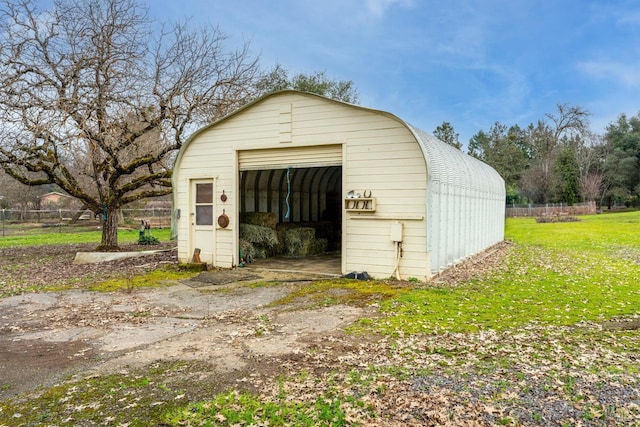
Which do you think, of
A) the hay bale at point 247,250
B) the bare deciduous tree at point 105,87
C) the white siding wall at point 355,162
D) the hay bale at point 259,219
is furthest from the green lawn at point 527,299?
the bare deciduous tree at point 105,87

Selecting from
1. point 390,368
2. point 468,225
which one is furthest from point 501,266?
point 390,368

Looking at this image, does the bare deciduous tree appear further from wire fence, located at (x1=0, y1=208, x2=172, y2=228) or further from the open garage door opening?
wire fence, located at (x1=0, y1=208, x2=172, y2=228)

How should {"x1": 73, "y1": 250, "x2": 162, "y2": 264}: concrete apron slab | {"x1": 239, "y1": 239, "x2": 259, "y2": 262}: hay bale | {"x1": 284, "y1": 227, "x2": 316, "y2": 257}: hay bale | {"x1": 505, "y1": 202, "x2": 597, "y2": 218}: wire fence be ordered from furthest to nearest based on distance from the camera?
{"x1": 505, "y1": 202, "x2": 597, "y2": 218}: wire fence, {"x1": 284, "y1": 227, "x2": 316, "y2": 257}: hay bale, {"x1": 73, "y1": 250, "x2": 162, "y2": 264}: concrete apron slab, {"x1": 239, "y1": 239, "x2": 259, "y2": 262}: hay bale

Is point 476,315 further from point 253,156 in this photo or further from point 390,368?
point 253,156

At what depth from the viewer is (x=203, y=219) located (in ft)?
31.9

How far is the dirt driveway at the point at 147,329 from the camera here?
13.1ft

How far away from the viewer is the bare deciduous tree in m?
10.2

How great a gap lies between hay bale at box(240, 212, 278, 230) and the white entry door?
1541mm

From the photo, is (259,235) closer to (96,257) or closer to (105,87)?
(96,257)

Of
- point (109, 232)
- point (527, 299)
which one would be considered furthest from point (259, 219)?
point (527, 299)

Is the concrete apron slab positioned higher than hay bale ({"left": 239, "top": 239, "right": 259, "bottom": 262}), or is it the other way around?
hay bale ({"left": 239, "top": 239, "right": 259, "bottom": 262})

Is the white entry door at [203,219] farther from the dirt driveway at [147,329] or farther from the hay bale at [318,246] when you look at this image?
the hay bale at [318,246]

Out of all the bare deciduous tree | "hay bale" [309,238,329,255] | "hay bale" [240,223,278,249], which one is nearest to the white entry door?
"hay bale" [240,223,278,249]

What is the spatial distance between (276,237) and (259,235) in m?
0.73
